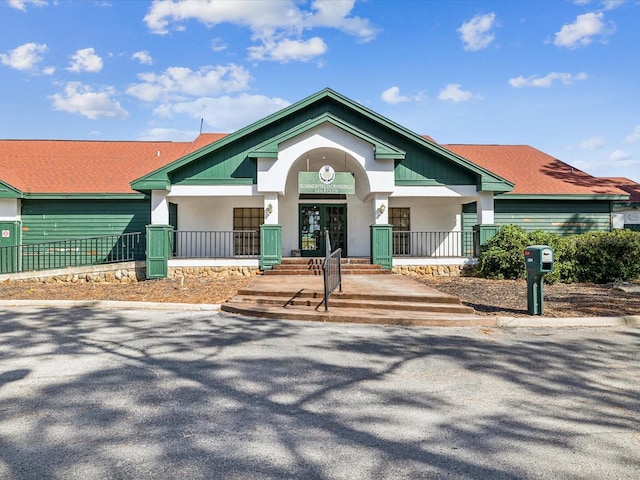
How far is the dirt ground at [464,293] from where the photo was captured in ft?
28.1

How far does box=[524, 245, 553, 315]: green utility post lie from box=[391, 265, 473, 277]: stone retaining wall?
6.17m

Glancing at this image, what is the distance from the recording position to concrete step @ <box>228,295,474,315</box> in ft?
27.7

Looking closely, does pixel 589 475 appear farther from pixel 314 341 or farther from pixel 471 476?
pixel 314 341

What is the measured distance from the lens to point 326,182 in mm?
14180

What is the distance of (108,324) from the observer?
7.36 meters

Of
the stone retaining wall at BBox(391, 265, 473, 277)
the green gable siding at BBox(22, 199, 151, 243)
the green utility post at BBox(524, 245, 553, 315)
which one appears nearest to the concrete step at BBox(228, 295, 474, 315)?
the green utility post at BBox(524, 245, 553, 315)

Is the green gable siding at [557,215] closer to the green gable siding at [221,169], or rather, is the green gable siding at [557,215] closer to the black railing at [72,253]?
the green gable siding at [221,169]

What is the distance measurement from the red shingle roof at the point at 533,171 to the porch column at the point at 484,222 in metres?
2.73

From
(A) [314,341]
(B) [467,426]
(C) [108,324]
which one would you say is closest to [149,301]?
(C) [108,324]

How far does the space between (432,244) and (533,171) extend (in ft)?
19.3

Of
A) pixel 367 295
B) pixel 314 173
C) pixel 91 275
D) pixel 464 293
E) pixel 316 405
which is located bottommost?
pixel 316 405

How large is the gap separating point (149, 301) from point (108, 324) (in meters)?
2.33

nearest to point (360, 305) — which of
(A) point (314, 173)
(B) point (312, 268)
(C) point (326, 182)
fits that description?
(B) point (312, 268)

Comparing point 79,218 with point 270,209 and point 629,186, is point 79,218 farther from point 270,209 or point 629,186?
point 629,186
